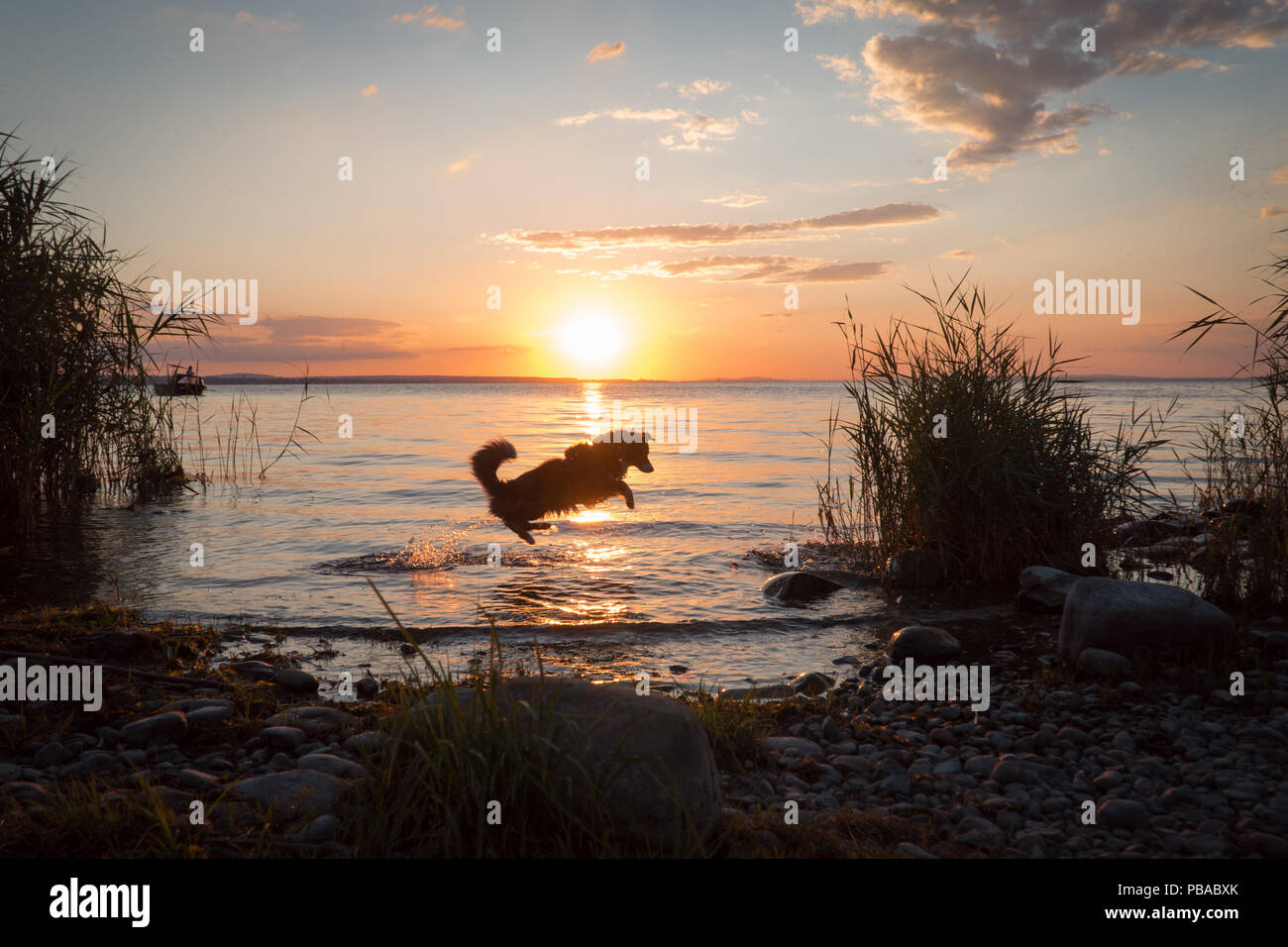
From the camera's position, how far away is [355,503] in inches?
608

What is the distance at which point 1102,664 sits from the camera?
5.60m

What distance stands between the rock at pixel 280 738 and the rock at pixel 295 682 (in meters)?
1.13

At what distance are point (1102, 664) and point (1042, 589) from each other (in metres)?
2.25

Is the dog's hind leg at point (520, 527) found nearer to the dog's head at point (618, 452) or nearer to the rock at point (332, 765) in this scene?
the dog's head at point (618, 452)

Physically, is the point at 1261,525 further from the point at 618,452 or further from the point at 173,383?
the point at 173,383

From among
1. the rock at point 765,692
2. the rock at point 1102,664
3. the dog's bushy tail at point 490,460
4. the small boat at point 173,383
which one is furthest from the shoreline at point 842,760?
the small boat at point 173,383

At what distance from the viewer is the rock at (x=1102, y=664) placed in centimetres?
556

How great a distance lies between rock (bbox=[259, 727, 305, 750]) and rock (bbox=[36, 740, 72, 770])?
0.98 m

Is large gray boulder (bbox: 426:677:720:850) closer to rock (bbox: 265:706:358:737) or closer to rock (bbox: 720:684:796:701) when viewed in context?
rock (bbox: 265:706:358:737)

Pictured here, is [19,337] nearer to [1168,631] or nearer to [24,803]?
[24,803]

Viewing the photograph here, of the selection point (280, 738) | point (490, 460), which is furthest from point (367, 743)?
point (490, 460)
